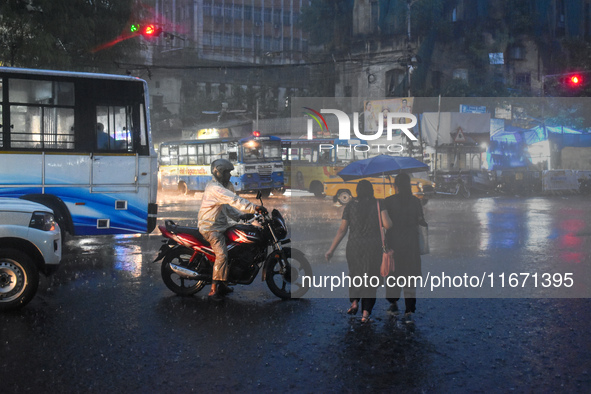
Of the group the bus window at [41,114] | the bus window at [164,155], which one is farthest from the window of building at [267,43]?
the bus window at [41,114]

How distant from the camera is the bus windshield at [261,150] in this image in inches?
1230

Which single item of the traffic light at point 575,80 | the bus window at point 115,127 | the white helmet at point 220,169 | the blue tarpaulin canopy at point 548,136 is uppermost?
the traffic light at point 575,80

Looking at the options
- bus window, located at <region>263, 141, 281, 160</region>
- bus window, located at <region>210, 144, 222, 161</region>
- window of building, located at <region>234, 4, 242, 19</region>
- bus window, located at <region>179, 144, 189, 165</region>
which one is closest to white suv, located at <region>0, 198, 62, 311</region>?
bus window, located at <region>263, 141, 281, 160</region>

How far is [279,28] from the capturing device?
2960 inches

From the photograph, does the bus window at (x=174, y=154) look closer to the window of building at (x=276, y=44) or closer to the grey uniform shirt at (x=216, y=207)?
the grey uniform shirt at (x=216, y=207)

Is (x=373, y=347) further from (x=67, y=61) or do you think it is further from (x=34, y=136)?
(x=67, y=61)

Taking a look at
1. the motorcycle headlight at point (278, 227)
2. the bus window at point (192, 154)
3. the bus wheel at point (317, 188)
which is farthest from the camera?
the bus window at point (192, 154)

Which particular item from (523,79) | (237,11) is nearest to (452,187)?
(523,79)

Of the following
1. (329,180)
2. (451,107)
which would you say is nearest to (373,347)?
(329,180)

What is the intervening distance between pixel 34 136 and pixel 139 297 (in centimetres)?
482

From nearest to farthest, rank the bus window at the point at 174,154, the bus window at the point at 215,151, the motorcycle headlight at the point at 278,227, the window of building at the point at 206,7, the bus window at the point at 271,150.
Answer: the motorcycle headlight at the point at 278,227
the bus window at the point at 271,150
the bus window at the point at 215,151
the bus window at the point at 174,154
the window of building at the point at 206,7

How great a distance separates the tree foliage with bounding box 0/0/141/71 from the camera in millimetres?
15727

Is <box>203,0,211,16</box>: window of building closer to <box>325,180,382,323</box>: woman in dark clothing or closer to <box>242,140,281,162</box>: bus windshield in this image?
<box>242,140,281,162</box>: bus windshield

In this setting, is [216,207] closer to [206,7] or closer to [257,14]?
[206,7]
